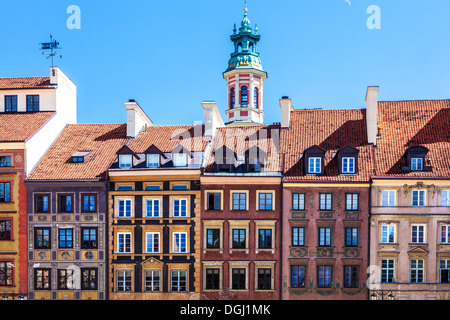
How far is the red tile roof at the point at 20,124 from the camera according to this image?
3662cm

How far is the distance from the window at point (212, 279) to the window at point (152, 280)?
3.14m

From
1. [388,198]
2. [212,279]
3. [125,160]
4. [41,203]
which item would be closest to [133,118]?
[125,160]

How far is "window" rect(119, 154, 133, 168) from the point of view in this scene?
36406mm

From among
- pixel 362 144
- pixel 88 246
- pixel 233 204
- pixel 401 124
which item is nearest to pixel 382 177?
pixel 362 144

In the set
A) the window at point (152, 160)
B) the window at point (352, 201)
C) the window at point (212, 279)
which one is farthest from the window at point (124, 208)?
the window at point (352, 201)

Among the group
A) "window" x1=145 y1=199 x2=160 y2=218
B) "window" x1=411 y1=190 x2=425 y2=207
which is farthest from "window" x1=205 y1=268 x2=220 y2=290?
"window" x1=411 y1=190 x2=425 y2=207

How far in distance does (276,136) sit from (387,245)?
35.4 ft

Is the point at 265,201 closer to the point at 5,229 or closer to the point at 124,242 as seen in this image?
the point at 124,242

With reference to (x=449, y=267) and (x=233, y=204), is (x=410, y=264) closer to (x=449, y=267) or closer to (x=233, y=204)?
(x=449, y=267)

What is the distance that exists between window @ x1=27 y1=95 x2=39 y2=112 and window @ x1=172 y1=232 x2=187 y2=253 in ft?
49.1

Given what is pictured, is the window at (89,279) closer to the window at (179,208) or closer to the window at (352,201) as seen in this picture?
the window at (179,208)

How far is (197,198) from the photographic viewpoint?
Answer: 116ft

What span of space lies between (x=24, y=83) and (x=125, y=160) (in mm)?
11614

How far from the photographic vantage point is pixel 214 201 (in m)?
35.5
